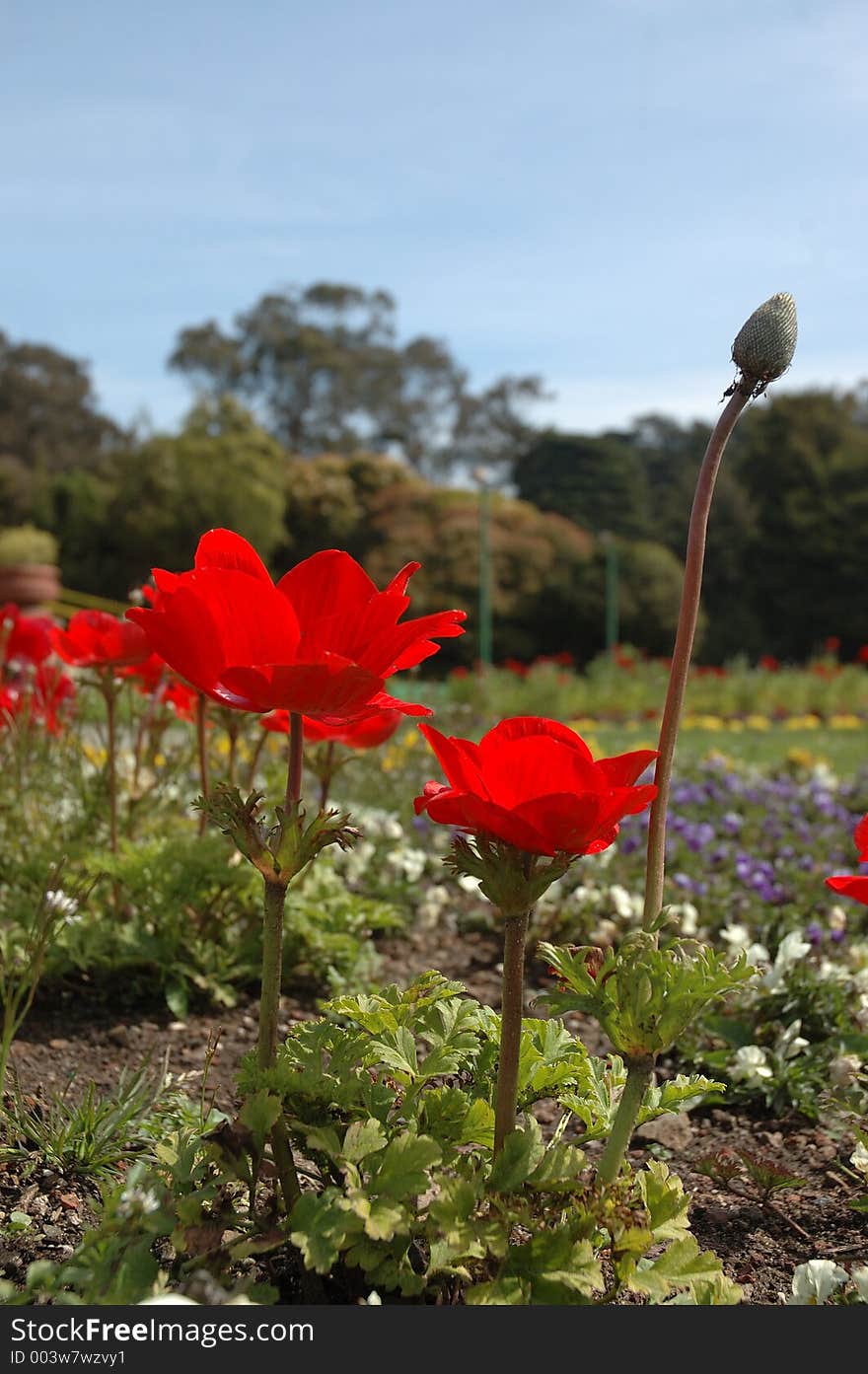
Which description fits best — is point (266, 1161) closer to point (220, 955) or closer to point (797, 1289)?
point (797, 1289)

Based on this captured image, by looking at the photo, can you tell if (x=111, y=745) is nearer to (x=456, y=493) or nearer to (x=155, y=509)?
(x=155, y=509)

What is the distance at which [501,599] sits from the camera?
89.7 ft

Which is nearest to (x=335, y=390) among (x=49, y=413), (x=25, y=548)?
(x=49, y=413)

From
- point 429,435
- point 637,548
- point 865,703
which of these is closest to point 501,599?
point 637,548

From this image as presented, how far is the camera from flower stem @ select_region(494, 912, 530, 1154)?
132 cm

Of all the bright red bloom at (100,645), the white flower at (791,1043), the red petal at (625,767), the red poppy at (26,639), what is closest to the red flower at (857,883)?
the red petal at (625,767)

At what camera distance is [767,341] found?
4.34 feet

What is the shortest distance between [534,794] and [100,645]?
5.16 feet

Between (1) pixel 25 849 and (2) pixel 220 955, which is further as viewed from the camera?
(1) pixel 25 849

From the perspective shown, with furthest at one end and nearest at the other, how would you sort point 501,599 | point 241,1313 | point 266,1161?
point 501,599 < point 266,1161 < point 241,1313

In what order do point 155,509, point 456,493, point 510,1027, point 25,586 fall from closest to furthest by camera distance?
point 510,1027 → point 25,586 → point 155,509 → point 456,493

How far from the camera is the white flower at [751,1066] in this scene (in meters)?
2.27

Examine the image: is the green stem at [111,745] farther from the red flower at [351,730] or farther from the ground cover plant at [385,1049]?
the red flower at [351,730]

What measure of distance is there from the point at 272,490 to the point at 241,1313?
27846 millimetres
